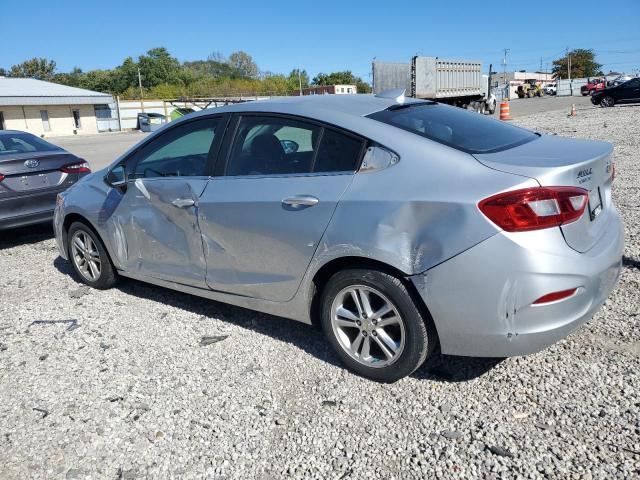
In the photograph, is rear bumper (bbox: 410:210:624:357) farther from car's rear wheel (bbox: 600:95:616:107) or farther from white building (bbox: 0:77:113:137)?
white building (bbox: 0:77:113:137)

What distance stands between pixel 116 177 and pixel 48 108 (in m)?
49.4

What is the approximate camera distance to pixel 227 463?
2.58 meters

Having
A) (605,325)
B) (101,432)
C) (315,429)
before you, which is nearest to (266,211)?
(315,429)

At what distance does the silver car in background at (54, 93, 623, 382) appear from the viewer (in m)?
2.58

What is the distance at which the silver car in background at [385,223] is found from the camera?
8.46ft

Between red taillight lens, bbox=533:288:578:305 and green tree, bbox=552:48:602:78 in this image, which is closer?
red taillight lens, bbox=533:288:578:305

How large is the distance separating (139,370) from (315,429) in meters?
1.36

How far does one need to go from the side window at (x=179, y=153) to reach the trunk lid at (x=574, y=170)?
6.41 feet

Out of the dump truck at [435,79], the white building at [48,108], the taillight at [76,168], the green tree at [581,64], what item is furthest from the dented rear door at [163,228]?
the green tree at [581,64]

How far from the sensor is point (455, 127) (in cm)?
332

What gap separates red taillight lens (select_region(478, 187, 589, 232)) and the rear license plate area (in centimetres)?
31

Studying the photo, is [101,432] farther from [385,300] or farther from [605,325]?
[605,325]

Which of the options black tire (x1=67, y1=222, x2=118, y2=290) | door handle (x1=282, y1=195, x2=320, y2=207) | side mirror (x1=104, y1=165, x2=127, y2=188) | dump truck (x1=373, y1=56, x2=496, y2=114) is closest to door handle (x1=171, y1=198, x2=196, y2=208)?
side mirror (x1=104, y1=165, x2=127, y2=188)

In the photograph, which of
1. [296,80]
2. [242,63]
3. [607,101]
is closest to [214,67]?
[242,63]
